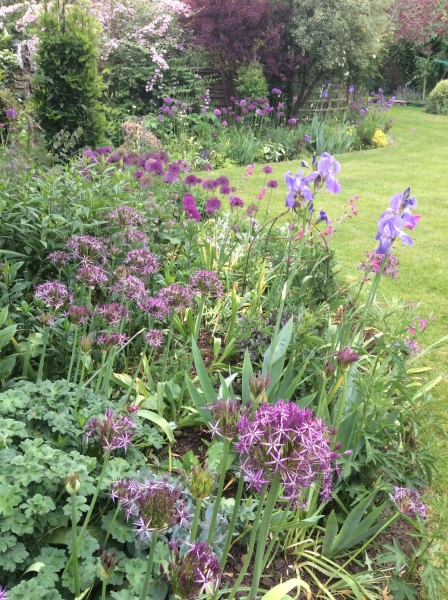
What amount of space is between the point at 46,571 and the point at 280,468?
76 centimetres

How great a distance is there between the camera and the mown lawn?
12.2ft

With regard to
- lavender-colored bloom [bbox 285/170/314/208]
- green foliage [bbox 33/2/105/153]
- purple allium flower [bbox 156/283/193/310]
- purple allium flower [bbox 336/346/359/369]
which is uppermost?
green foliage [bbox 33/2/105/153]

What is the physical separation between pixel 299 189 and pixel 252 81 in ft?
31.6

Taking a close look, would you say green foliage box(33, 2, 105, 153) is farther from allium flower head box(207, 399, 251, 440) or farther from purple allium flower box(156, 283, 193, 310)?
allium flower head box(207, 399, 251, 440)

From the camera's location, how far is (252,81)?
10625 mm

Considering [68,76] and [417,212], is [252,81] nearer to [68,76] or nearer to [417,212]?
[417,212]

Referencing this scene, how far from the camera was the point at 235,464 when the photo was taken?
6.43ft

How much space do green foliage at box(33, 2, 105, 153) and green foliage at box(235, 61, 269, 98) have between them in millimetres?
5185

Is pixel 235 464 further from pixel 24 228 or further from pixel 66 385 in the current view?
pixel 24 228

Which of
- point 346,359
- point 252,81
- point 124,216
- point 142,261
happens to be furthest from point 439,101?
point 346,359

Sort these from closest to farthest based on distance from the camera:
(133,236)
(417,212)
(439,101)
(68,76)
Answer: (133,236)
(68,76)
(417,212)
(439,101)

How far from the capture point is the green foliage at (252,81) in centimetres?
1061

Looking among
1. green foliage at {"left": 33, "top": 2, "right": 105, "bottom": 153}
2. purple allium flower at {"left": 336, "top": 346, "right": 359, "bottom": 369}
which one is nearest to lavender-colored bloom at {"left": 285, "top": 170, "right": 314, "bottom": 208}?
purple allium flower at {"left": 336, "top": 346, "right": 359, "bottom": 369}

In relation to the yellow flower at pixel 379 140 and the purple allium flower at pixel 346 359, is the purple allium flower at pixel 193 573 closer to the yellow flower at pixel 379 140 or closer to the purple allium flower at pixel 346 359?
the purple allium flower at pixel 346 359
